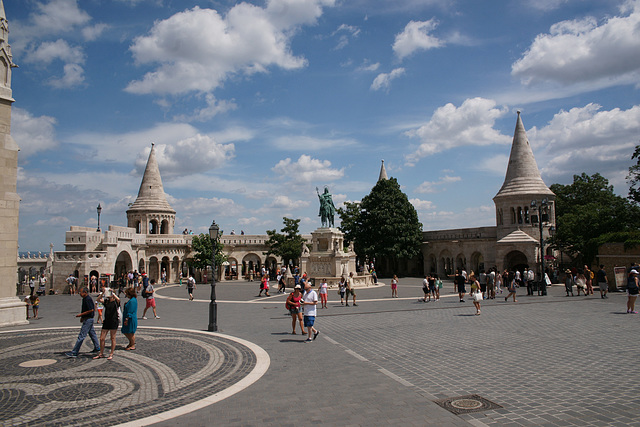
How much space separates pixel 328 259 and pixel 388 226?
1246 centimetres

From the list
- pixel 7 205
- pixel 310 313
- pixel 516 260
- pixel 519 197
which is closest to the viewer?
pixel 310 313

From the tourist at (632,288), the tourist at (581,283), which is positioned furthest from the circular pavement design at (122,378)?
the tourist at (581,283)

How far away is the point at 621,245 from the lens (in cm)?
2533

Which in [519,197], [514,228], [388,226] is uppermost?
[519,197]

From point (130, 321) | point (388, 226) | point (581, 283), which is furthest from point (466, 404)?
point (388, 226)

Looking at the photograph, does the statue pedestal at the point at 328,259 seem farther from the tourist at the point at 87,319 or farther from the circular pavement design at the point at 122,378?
the tourist at the point at 87,319

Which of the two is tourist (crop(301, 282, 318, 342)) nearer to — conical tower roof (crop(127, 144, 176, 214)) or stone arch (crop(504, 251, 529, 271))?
stone arch (crop(504, 251, 529, 271))

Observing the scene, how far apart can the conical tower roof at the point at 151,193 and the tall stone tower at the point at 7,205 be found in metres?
33.8

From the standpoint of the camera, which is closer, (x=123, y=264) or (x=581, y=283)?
(x=581, y=283)

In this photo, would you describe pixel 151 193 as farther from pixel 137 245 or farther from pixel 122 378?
pixel 122 378

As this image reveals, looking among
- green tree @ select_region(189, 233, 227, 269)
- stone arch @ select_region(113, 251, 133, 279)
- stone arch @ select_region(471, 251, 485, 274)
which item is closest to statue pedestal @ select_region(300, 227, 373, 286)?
green tree @ select_region(189, 233, 227, 269)

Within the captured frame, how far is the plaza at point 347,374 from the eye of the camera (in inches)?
238

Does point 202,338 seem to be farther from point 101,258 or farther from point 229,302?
point 101,258

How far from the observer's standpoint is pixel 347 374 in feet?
26.3
